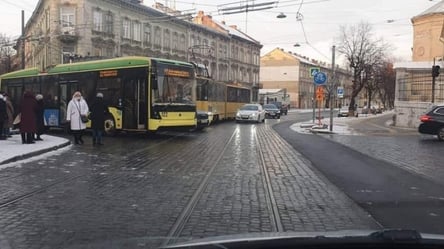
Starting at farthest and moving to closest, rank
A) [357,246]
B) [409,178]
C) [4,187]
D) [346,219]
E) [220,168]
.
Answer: [220,168]
[409,178]
[4,187]
[346,219]
[357,246]

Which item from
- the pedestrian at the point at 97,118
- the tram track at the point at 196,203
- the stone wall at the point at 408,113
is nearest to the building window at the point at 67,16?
the stone wall at the point at 408,113

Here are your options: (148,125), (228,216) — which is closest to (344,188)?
(228,216)

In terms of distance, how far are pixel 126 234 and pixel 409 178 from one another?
24.1ft

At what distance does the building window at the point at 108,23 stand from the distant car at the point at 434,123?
123ft

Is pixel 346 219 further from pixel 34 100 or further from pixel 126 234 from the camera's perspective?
pixel 34 100

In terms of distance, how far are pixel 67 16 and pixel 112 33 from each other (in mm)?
5456

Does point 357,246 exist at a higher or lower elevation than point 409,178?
higher

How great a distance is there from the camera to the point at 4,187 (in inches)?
367

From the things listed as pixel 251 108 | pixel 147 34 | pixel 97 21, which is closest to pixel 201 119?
pixel 251 108

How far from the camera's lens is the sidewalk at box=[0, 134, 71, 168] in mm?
13164

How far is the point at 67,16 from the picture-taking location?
50.6 meters

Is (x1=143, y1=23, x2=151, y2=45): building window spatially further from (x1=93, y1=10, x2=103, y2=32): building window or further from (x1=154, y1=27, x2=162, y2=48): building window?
(x1=93, y1=10, x2=103, y2=32): building window

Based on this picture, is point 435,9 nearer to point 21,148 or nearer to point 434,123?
point 434,123

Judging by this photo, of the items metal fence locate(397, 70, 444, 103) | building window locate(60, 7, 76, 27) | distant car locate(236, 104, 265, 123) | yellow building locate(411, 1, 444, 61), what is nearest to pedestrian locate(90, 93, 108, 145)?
metal fence locate(397, 70, 444, 103)
